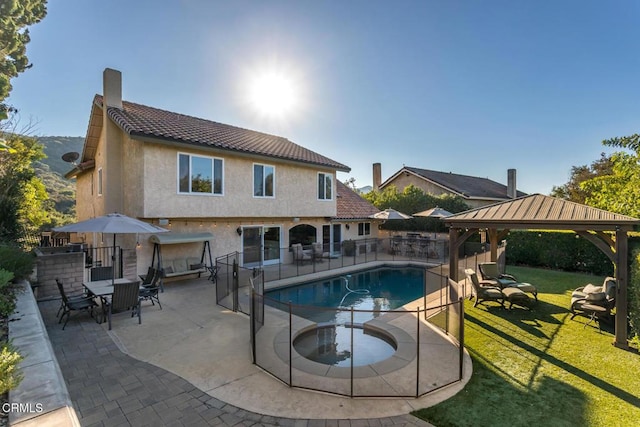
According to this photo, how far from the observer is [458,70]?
14.2 meters

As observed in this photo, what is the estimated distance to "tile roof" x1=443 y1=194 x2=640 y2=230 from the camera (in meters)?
7.25

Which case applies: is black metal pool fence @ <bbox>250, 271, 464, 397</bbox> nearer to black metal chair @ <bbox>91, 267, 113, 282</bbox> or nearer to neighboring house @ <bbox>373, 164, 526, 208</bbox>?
black metal chair @ <bbox>91, 267, 113, 282</bbox>

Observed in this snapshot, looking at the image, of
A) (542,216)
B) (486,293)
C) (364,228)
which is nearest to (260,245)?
(364,228)

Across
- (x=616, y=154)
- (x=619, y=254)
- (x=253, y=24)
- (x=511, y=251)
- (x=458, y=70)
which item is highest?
(x=253, y=24)

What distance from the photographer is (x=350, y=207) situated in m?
23.4

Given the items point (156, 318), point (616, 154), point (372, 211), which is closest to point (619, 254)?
point (616, 154)

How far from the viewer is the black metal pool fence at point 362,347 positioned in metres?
5.17

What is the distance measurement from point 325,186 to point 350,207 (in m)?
4.80

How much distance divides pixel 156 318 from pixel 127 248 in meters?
5.54

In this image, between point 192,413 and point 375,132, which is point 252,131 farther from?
point 192,413

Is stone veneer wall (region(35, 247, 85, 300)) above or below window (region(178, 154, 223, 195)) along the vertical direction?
below

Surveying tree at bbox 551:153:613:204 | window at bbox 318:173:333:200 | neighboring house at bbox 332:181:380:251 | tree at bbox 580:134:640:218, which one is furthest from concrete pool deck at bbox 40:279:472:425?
tree at bbox 551:153:613:204

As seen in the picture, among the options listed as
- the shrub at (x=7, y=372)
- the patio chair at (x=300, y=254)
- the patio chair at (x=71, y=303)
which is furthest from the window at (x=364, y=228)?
the shrub at (x=7, y=372)

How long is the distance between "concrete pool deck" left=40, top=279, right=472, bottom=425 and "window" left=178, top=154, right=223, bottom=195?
5.26 metres
